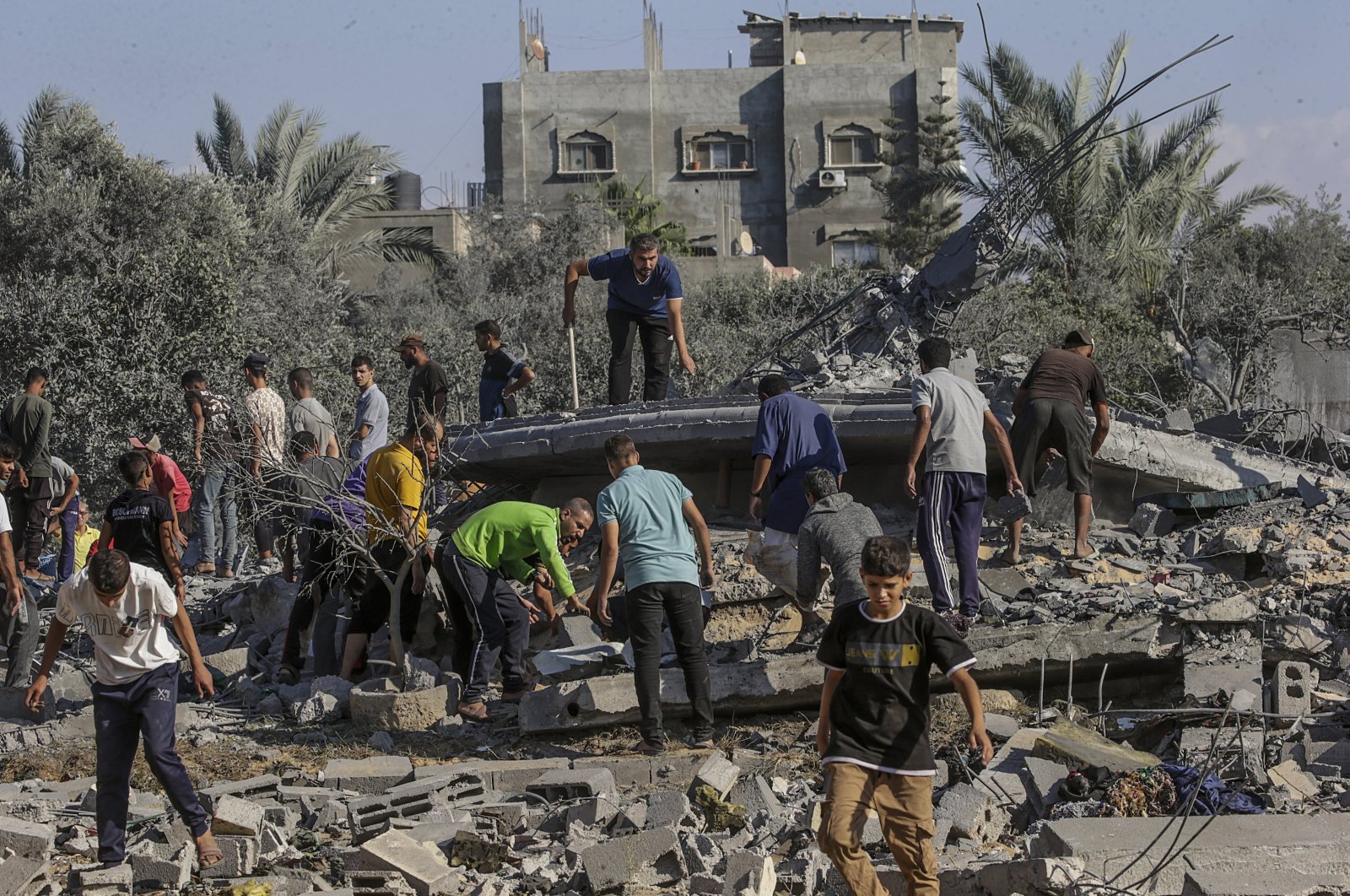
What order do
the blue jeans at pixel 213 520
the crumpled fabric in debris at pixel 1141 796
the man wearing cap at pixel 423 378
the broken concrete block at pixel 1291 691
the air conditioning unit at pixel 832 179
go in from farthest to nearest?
the air conditioning unit at pixel 832 179
the blue jeans at pixel 213 520
the man wearing cap at pixel 423 378
the broken concrete block at pixel 1291 691
the crumpled fabric in debris at pixel 1141 796

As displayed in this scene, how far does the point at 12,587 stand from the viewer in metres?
8.88

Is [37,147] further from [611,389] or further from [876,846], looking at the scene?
[876,846]

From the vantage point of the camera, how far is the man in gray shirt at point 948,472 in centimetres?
768

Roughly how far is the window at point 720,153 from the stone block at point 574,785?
43928 mm

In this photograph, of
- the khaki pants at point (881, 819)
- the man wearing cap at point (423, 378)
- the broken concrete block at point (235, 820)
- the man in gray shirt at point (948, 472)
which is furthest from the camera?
the man wearing cap at point (423, 378)

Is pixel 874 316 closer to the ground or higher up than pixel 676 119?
closer to the ground

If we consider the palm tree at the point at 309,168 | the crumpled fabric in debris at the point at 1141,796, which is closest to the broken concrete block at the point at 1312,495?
the crumpled fabric in debris at the point at 1141,796

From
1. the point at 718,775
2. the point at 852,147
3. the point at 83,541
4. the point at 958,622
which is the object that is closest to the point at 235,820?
the point at 718,775

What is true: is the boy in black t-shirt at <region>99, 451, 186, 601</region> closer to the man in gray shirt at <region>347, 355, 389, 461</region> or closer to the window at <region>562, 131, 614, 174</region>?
the man in gray shirt at <region>347, 355, 389, 461</region>

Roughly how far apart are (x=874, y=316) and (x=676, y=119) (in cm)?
3914

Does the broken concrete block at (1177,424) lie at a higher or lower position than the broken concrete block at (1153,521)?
higher

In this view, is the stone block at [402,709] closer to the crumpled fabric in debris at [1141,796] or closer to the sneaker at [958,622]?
the sneaker at [958,622]

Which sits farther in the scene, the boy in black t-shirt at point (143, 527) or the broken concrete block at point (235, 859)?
the boy in black t-shirt at point (143, 527)

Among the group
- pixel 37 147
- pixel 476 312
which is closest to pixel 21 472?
pixel 37 147
